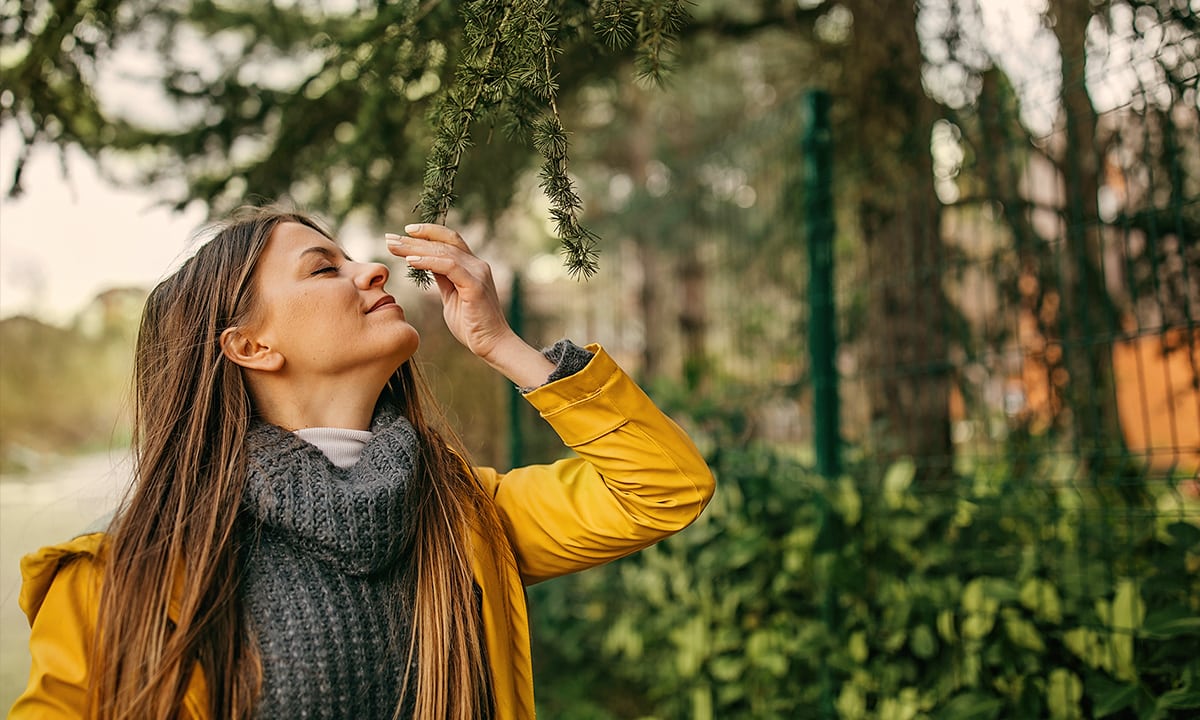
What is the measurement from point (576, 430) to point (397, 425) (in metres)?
0.31

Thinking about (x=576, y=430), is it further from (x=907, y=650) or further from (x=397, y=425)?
(x=907, y=650)

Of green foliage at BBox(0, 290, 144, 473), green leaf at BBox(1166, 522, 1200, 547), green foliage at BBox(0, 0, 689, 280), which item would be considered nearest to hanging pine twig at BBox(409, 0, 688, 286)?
green foliage at BBox(0, 0, 689, 280)

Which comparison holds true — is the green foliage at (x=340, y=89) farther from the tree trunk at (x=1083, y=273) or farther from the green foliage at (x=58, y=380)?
the green foliage at (x=58, y=380)

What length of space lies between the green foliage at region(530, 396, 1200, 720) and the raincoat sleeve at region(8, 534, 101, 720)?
223cm

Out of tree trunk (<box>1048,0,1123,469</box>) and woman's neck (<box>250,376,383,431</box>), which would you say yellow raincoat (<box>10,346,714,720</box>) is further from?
tree trunk (<box>1048,0,1123,469</box>)

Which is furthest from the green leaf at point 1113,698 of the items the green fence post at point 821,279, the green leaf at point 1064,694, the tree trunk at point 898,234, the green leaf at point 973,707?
the green fence post at point 821,279

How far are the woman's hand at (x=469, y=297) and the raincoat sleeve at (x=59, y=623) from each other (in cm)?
66

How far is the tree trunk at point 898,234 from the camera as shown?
3439 mm

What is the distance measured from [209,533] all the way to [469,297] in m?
0.55

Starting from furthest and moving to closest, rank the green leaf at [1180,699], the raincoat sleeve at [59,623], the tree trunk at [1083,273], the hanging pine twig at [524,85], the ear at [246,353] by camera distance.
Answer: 1. the tree trunk at [1083,273]
2. the green leaf at [1180,699]
3. the ear at [246,353]
4. the hanging pine twig at [524,85]
5. the raincoat sleeve at [59,623]

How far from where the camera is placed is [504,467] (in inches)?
219

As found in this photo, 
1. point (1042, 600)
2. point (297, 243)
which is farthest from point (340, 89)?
point (1042, 600)

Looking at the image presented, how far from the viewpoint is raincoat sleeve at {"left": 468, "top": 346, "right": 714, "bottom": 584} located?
1612 millimetres

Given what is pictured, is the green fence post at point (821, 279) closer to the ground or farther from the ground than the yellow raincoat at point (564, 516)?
farther from the ground
